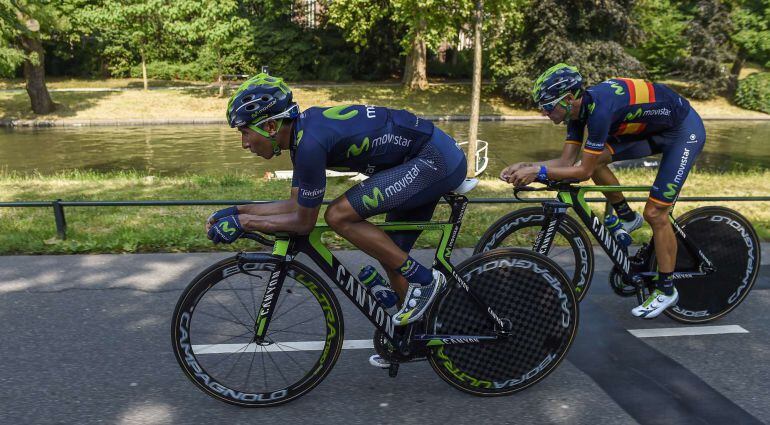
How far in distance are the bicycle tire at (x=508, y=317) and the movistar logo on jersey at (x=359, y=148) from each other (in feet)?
2.74

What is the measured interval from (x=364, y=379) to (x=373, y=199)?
3.90 ft

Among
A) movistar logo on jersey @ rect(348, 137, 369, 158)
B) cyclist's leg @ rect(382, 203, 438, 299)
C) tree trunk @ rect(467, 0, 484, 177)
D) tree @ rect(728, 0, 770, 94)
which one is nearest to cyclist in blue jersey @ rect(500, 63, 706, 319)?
cyclist's leg @ rect(382, 203, 438, 299)

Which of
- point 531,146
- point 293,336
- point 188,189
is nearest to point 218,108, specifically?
point 531,146

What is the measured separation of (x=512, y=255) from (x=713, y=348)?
178cm

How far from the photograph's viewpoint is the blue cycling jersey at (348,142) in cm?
308

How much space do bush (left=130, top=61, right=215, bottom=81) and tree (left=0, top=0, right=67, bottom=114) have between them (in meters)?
8.55

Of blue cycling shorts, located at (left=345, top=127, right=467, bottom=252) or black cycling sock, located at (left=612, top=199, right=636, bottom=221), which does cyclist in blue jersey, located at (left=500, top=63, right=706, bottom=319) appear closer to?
black cycling sock, located at (left=612, top=199, right=636, bottom=221)

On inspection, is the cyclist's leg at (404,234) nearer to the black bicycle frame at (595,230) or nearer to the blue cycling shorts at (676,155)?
the black bicycle frame at (595,230)

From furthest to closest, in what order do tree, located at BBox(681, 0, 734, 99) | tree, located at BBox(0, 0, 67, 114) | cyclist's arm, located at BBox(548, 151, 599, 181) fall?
tree, located at BBox(681, 0, 734, 99) < tree, located at BBox(0, 0, 67, 114) < cyclist's arm, located at BBox(548, 151, 599, 181)

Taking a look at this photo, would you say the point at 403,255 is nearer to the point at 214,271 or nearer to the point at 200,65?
the point at 214,271

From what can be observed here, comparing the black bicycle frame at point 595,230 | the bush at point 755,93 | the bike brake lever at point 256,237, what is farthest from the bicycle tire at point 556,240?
the bush at point 755,93

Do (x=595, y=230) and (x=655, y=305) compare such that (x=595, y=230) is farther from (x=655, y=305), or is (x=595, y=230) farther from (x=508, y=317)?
(x=508, y=317)

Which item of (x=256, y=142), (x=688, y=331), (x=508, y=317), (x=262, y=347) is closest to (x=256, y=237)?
(x=256, y=142)

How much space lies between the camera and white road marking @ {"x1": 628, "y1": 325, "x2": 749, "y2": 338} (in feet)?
14.6
